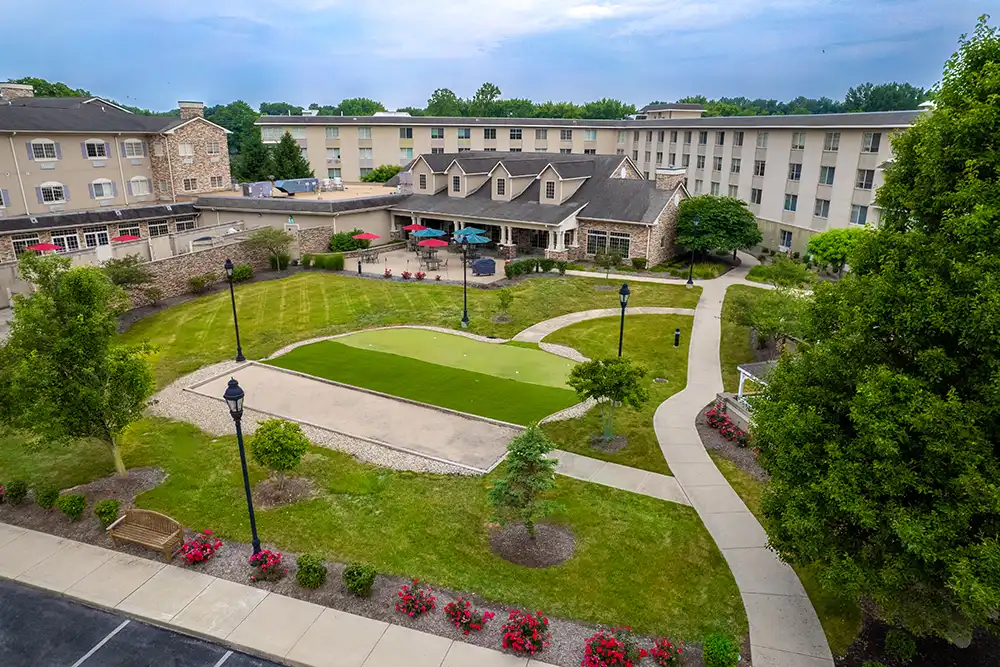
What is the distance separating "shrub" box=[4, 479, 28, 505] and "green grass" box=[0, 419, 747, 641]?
130cm

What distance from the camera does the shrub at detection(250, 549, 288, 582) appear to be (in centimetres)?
1266

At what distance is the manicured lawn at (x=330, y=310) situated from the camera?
27047 mm

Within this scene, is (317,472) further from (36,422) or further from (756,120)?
(756,120)

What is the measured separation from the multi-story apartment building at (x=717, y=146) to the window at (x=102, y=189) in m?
29.4

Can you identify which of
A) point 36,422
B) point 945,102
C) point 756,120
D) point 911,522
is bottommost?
point 36,422

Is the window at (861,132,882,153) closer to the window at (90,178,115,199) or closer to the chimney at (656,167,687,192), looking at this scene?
the chimney at (656,167,687,192)

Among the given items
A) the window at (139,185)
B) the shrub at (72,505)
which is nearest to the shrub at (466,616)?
the shrub at (72,505)

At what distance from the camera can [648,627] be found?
1147 cm

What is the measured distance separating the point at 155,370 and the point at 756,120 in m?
48.6

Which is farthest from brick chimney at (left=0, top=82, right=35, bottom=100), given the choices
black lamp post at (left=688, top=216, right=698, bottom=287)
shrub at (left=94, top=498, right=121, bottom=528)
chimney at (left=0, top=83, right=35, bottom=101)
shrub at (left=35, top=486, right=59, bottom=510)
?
black lamp post at (left=688, top=216, right=698, bottom=287)

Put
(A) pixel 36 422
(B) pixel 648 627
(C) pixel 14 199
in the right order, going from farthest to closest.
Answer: (C) pixel 14 199, (A) pixel 36 422, (B) pixel 648 627

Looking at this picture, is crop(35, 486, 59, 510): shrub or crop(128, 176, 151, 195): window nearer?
crop(35, 486, 59, 510): shrub

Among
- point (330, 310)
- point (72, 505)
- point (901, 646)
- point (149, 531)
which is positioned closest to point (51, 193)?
point (330, 310)

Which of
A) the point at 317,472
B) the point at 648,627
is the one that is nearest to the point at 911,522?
the point at 648,627
